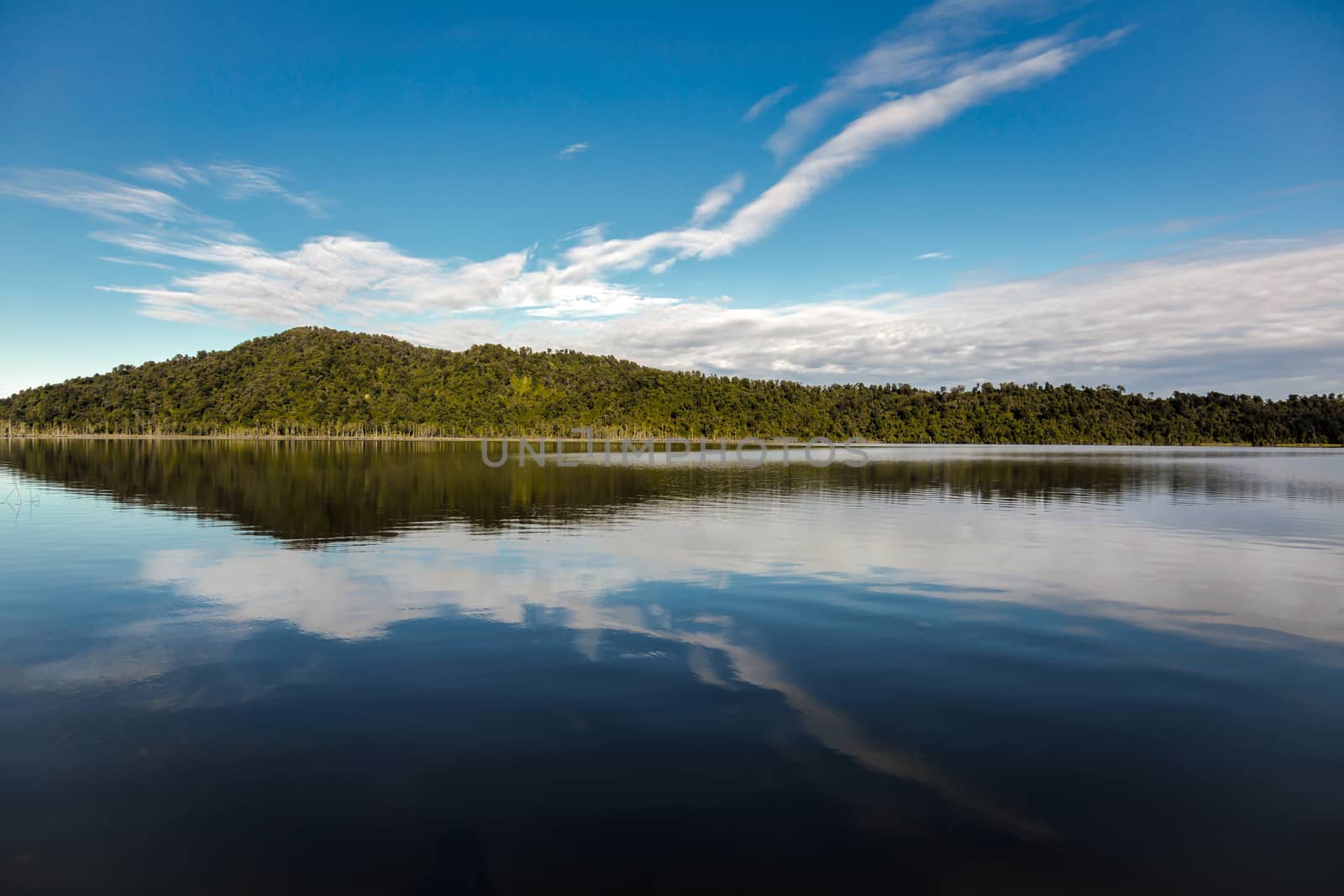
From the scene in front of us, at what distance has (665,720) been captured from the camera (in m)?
12.4

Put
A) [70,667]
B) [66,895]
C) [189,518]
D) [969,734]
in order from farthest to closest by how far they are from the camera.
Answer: [189,518] < [70,667] < [969,734] < [66,895]

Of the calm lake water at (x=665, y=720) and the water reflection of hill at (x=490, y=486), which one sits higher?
the water reflection of hill at (x=490, y=486)

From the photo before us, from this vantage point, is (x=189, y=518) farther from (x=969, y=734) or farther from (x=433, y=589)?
(x=969, y=734)

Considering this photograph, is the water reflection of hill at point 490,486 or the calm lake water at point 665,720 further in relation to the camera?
the water reflection of hill at point 490,486

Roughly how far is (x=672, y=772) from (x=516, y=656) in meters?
6.47

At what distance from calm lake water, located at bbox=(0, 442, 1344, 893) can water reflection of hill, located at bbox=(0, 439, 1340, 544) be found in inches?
477

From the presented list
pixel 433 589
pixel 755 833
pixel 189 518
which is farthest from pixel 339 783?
pixel 189 518

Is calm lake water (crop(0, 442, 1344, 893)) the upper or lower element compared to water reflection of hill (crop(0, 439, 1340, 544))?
lower

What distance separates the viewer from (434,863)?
8289mm

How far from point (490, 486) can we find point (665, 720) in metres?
55.8

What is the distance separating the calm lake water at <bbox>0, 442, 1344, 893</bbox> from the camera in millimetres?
8492

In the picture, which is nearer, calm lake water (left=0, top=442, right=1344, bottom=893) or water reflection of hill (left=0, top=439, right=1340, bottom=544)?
calm lake water (left=0, top=442, right=1344, bottom=893)

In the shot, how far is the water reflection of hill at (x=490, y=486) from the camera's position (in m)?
42.4

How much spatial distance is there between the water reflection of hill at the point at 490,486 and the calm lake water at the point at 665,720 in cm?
1212
